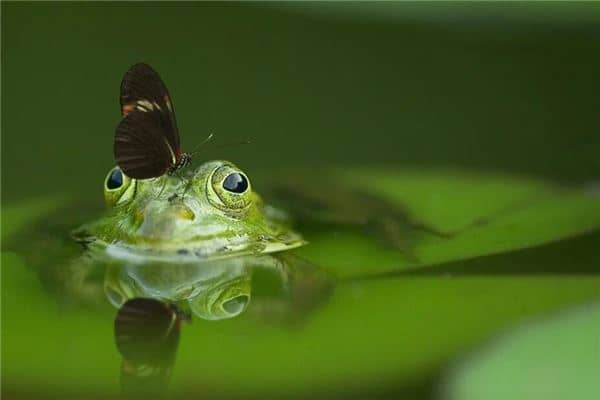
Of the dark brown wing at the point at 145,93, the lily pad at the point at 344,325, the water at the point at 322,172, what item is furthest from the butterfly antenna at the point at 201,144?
the lily pad at the point at 344,325

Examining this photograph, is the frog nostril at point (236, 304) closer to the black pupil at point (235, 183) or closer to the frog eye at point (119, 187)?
the black pupil at point (235, 183)

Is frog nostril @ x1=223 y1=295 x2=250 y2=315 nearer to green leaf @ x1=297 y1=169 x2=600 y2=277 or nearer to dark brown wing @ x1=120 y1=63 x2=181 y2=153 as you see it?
green leaf @ x1=297 y1=169 x2=600 y2=277

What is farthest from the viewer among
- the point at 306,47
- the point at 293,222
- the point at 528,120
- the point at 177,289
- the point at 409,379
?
the point at 306,47

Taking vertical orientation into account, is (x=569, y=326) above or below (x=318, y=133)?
below

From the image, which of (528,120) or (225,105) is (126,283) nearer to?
(225,105)

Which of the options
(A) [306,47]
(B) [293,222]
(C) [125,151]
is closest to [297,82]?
(A) [306,47]

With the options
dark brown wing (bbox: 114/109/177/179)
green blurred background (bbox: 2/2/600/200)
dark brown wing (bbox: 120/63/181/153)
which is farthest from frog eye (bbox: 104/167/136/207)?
green blurred background (bbox: 2/2/600/200)

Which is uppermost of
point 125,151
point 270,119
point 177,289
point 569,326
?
point 270,119
